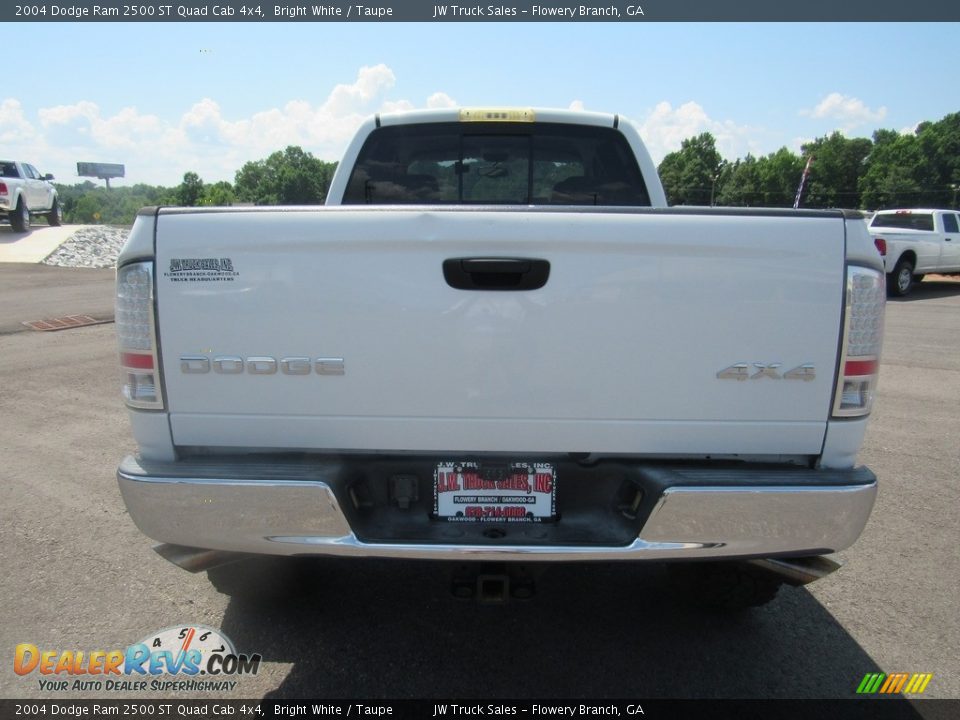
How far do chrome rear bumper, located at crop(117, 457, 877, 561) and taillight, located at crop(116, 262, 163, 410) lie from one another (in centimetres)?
26

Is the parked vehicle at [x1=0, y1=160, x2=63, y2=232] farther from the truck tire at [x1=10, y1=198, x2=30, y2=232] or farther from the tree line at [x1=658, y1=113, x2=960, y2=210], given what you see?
the tree line at [x1=658, y1=113, x2=960, y2=210]

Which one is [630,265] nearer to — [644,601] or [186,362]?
[186,362]

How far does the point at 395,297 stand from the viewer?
209 centimetres

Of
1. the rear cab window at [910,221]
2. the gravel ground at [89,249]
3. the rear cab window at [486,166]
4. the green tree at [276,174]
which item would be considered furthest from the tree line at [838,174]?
the rear cab window at [486,166]

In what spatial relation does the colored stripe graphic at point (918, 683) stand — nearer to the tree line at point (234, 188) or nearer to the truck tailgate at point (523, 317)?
the truck tailgate at point (523, 317)

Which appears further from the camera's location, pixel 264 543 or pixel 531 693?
pixel 531 693

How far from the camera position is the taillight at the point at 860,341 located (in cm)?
207

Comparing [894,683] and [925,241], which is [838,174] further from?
Result: [894,683]

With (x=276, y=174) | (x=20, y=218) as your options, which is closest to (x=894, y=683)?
(x=20, y=218)

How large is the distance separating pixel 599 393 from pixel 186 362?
52.9 inches

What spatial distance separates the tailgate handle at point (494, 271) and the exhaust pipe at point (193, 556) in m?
1.23

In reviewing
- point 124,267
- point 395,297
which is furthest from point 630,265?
point 124,267

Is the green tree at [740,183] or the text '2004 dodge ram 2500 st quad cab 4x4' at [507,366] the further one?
the green tree at [740,183]

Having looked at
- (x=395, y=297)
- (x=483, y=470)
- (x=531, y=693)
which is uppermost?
(x=395, y=297)
